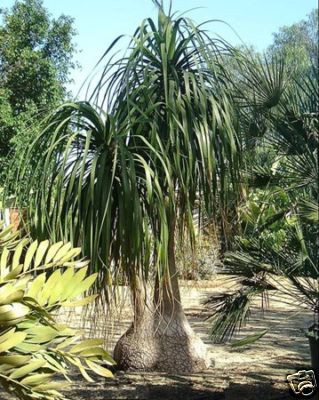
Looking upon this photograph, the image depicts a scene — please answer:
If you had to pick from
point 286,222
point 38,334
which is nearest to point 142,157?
point 286,222

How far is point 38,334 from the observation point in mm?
3070

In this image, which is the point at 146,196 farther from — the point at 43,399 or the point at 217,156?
the point at 43,399

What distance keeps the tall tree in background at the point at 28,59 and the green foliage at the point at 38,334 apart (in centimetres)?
770

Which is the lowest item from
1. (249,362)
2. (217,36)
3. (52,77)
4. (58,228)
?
(249,362)

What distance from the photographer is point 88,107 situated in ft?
14.6

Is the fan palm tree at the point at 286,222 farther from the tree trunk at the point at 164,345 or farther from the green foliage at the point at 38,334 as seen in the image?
the green foliage at the point at 38,334

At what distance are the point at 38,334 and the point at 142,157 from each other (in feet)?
5.62

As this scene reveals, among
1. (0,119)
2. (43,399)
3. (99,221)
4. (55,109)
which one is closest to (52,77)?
(0,119)

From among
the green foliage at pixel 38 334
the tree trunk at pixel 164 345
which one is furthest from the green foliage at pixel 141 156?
the tree trunk at pixel 164 345

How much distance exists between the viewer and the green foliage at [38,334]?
2.85 meters

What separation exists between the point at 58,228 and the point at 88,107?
1.00 metres
